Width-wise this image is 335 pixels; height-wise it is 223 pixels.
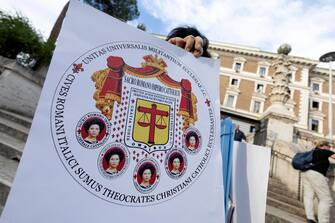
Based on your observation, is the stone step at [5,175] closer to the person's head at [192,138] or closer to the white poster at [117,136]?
the white poster at [117,136]

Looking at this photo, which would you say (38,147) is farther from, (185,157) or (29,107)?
(29,107)

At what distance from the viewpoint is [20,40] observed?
7590 mm

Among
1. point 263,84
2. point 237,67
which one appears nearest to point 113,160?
point 263,84

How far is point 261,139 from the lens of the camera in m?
9.60

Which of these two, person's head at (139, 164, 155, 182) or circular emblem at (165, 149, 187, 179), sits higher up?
circular emblem at (165, 149, 187, 179)

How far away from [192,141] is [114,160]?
48cm

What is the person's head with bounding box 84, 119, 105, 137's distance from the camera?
107cm

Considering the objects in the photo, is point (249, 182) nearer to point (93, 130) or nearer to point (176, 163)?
point (176, 163)

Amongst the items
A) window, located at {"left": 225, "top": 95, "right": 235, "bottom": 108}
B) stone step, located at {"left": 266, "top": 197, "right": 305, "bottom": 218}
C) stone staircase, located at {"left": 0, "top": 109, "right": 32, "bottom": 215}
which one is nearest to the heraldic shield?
stone staircase, located at {"left": 0, "top": 109, "right": 32, "bottom": 215}

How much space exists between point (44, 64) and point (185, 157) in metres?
8.89

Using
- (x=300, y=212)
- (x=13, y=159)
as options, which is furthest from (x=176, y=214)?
(x=300, y=212)

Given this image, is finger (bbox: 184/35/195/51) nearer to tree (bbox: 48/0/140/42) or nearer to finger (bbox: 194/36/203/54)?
finger (bbox: 194/36/203/54)

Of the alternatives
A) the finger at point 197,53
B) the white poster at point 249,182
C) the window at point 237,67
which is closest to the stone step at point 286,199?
the white poster at point 249,182

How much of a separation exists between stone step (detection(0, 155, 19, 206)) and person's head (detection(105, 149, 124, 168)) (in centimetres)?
165
